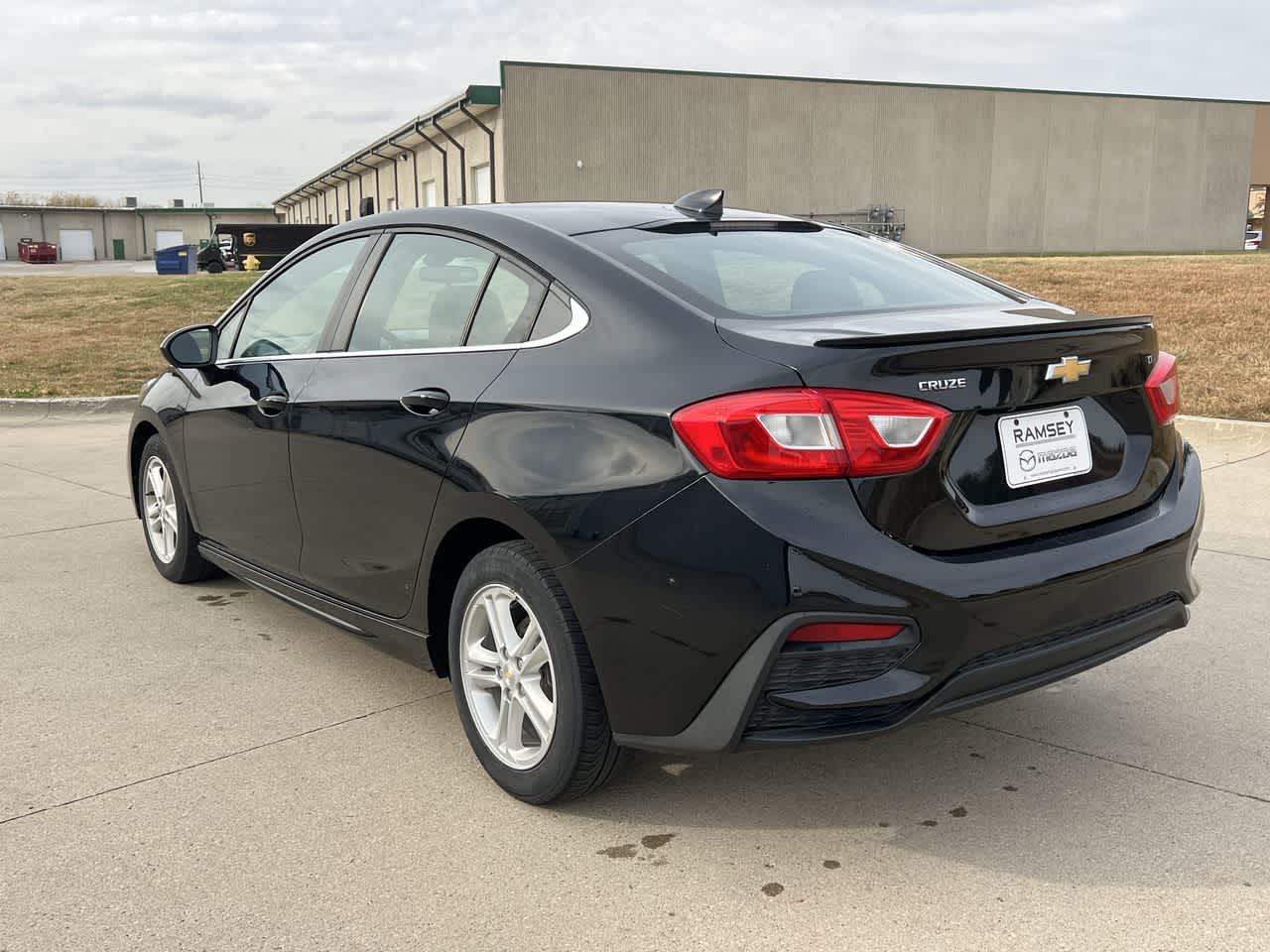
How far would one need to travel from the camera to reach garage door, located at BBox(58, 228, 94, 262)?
89.5 meters

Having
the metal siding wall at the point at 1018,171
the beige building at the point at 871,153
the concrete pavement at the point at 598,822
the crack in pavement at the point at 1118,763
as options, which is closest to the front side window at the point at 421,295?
the concrete pavement at the point at 598,822

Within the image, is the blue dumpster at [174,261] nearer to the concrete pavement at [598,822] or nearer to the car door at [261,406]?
the car door at [261,406]

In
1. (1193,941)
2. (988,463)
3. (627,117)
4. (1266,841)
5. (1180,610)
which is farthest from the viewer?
(627,117)

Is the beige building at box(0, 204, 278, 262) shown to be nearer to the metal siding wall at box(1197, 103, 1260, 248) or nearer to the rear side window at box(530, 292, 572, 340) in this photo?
the metal siding wall at box(1197, 103, 1260, 248)

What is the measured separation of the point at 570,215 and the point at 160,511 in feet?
9.11

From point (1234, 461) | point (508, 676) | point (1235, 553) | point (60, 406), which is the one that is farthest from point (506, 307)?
point (60, 406)

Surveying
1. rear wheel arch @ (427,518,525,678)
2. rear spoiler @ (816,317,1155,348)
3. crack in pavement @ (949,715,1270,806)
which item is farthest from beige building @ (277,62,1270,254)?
rear spoiler @ (816,317,1155,348)

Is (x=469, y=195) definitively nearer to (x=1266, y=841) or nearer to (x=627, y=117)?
(x=627, y=117)

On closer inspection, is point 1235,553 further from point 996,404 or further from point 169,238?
point 169,238

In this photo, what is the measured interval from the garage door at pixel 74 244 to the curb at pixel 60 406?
86860mm

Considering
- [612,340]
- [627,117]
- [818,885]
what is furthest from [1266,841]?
[627,117]

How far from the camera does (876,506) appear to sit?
2.58 meters

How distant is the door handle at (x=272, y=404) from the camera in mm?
4035

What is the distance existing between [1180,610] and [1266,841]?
1.96 ft
